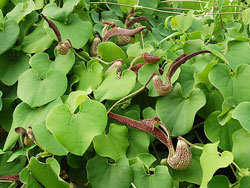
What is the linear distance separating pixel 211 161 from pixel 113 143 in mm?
201

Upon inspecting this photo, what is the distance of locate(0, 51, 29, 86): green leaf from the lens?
83cm

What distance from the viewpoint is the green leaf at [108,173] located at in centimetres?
59

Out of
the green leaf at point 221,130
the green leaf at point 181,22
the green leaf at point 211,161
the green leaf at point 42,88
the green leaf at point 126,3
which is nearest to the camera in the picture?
the green leaf at point 211,161

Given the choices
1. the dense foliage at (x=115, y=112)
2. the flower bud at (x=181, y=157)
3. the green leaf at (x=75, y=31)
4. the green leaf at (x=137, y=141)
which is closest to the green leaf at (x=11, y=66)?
the dense foliage at (x=115, y=112)

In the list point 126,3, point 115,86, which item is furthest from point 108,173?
point 126,3

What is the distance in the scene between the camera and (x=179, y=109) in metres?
0.62

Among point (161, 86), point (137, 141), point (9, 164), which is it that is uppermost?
point (161, 86)

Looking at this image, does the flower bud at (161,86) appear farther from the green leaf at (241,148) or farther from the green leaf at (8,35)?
the green leaf at (8,35)

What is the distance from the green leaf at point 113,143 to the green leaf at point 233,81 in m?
0.20

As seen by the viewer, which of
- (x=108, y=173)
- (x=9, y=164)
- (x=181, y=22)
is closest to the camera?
(x=108, y=173)

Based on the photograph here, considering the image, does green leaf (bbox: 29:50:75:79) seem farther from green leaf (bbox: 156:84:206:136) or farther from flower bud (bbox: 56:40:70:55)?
green leaf (bbox: 156:84:206:136)

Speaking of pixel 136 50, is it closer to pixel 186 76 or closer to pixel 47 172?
pixel 186 76

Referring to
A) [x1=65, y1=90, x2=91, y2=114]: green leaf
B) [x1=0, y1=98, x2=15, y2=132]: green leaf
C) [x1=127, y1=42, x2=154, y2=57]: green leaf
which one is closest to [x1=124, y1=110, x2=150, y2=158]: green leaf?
[x1=65, y1=90, x2=91, y2=114]: green leaf

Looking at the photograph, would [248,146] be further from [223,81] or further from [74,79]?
[74,79]
